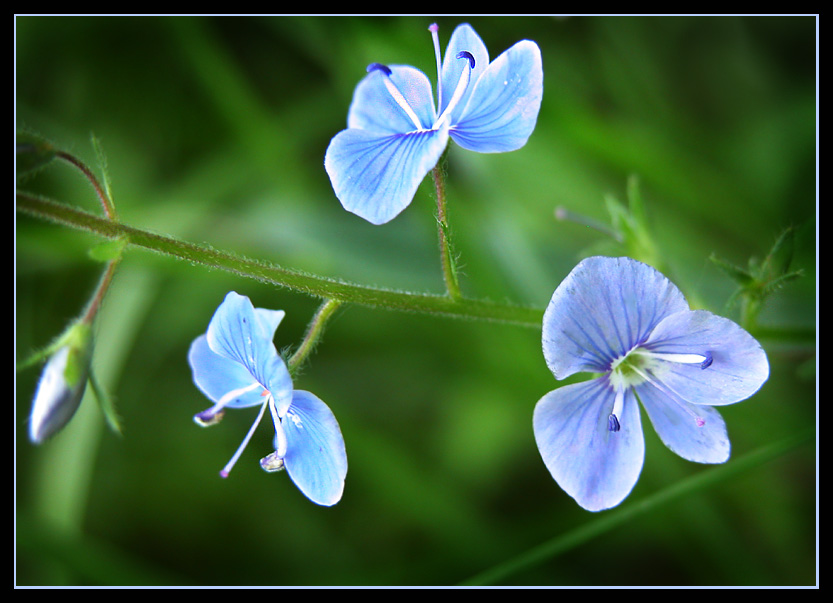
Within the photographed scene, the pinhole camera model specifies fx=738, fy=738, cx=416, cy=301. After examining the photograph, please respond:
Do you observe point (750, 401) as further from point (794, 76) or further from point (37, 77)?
point (37, 77)

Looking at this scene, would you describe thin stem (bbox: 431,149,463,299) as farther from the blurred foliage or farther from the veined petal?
the blurred foliage

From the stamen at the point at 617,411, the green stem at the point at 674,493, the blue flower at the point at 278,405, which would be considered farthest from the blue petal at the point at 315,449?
the green stem at the point at 674,493

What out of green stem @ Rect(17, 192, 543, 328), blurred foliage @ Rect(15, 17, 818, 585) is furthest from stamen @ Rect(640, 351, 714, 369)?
blurred foliage @ Rect(15, 17, 818, 585)

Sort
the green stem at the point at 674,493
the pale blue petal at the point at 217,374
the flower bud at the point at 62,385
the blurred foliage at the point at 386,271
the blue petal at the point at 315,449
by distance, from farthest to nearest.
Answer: the blurred foliage at the point at 386,271 → the green stem at the point at 674,493 → the pale blue petal at the point at 217,374 → the blue petal at the point at 315,449 → the flower bud at the point at 62,385

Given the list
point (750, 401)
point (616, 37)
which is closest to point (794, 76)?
point (616, 37)

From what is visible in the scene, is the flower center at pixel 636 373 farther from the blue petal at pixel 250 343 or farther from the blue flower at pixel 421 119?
the blue petal at pixel 250 343

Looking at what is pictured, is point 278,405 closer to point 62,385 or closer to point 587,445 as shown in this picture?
point 62,385

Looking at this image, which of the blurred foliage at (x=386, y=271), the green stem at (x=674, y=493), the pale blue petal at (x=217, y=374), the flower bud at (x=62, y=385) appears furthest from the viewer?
the blurred foliage at (x=386, y=271)
